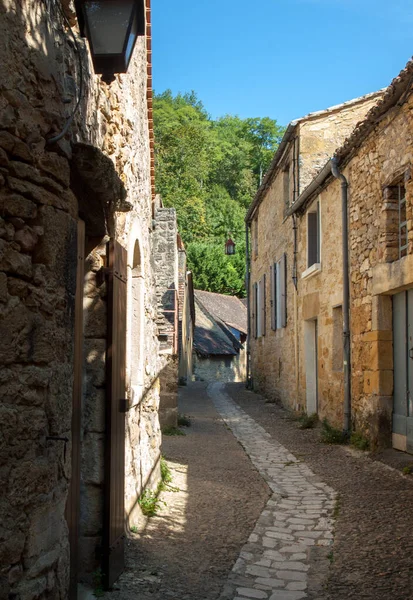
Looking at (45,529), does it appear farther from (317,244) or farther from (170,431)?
(317,244)

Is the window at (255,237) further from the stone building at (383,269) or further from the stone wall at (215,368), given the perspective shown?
the stone wall at (215,368)

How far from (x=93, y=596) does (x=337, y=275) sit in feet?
24.5

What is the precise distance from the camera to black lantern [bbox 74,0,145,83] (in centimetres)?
336

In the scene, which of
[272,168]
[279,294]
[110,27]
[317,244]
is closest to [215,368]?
[272,168]

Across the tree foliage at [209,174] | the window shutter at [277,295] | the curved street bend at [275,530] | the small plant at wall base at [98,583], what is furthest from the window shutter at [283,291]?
the tree foliage at [209,174]

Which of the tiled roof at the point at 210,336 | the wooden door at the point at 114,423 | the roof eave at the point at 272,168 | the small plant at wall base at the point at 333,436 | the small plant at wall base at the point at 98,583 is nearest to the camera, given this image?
the small plant at wall base at the point at 98,583

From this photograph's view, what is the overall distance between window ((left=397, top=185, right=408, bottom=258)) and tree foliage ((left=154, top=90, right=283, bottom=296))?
28213mm

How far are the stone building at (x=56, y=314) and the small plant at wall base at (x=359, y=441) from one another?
5.13m

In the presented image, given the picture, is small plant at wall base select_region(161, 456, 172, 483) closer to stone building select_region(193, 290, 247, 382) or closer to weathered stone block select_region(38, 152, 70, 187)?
Result: weathered stone block select_region(38, 152, 70, 187)

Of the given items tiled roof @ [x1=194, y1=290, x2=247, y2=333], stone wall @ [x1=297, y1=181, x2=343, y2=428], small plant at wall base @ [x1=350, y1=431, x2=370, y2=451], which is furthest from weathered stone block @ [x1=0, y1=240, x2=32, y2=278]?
tiled roof @ [x1=194, y1=290, x2=247, y2=333]

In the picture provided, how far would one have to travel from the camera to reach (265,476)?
7250mm

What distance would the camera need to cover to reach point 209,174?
43.2m

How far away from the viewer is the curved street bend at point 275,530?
3.91m

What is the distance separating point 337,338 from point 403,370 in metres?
2.57
